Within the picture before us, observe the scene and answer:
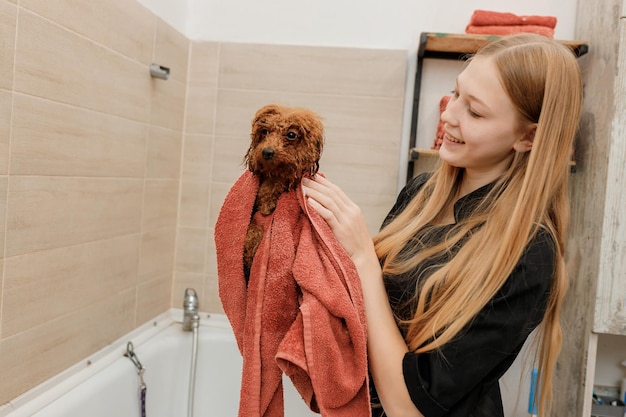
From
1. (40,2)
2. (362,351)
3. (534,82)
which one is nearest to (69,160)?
(40,2)

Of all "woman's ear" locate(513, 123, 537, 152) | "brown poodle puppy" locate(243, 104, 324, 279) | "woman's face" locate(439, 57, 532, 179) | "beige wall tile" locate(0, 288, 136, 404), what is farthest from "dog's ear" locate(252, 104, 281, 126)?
"beige wall tile" locate(0, 288, 136, 404)

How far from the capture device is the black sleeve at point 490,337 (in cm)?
84

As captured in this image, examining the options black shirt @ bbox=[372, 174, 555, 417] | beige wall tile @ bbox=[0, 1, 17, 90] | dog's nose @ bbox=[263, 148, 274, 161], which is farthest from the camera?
beige wall tile @ bbox=[0, 1, 17, 90]

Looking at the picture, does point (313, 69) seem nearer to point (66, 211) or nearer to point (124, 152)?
point (124, 152)

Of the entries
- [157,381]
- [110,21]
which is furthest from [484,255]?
[157,381]

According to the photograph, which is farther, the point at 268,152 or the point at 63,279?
the point at 63,279

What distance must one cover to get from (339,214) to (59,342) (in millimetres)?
945

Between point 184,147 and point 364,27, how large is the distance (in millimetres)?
845

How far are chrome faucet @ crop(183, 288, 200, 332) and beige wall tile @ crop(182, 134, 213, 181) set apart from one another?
46cm

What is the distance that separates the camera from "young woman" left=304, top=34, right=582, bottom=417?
84cm

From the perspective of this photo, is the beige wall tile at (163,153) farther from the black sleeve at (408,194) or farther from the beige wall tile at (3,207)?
the black sleeve at (408,194)

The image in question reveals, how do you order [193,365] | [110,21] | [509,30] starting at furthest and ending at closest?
[193,365] → [509,30] → [110,21]

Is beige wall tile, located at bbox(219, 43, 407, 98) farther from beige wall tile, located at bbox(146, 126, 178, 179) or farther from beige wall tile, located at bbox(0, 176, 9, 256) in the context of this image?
beige wall tile, located at bbox(0, 176, 9, 256)

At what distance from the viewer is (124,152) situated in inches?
63.2
